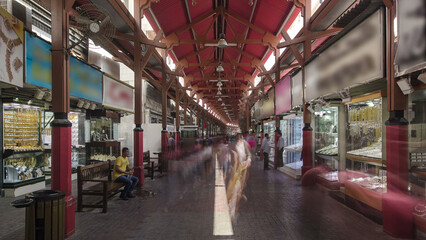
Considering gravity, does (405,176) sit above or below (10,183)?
above

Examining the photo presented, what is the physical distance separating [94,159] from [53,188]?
7459 millimetres

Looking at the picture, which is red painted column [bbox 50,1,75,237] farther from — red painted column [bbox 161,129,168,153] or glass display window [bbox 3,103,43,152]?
red painted column [bbox 161,129,168,153]

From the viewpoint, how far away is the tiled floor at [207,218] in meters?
5.01

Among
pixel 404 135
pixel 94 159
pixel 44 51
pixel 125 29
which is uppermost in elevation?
pixel 125 29

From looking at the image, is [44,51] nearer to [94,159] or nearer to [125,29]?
[125,29]

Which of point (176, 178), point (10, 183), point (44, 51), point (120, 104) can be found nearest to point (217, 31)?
point (120, 104)

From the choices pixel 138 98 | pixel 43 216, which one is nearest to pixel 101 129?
pixel 138 98

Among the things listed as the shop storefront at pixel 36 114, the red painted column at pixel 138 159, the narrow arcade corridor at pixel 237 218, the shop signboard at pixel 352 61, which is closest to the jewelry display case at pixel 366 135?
the shop signboard at pixel 352 61

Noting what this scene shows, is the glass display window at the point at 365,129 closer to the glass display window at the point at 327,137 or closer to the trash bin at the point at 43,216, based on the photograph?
the glass display window at the point at 327,137

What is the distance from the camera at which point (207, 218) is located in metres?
5.96

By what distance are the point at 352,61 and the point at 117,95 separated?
9453 mm

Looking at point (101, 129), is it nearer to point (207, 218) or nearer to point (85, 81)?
point (85, 81)

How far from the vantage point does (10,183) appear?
754cm

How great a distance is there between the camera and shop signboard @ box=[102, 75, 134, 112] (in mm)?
10773
